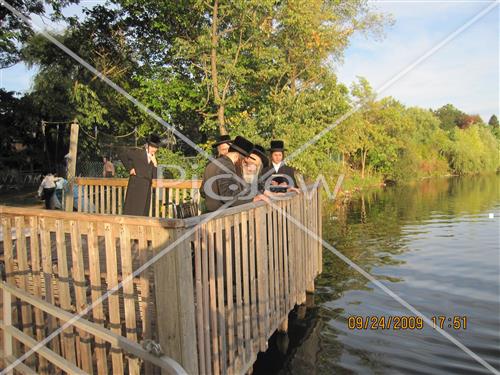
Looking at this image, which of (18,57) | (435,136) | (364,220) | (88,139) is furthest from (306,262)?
(435,136)

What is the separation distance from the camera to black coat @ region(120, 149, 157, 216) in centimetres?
632

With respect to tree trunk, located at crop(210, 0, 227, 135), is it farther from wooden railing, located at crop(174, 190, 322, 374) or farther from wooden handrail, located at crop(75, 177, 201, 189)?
wooden railing, located at crop(174, 190, 322, 374)

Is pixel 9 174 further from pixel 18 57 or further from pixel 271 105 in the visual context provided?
pixel 271 105

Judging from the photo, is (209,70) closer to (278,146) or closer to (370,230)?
(370,230)

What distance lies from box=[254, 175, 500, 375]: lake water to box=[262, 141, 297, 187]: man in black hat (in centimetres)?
212

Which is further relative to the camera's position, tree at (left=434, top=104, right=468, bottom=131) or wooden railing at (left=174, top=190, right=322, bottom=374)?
tree at (left=434, top=104, right=468, bottom=131)

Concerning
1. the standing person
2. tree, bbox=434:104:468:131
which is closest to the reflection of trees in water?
the standing person

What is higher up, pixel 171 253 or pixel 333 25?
pixel 333 25

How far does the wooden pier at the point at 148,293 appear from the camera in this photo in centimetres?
275

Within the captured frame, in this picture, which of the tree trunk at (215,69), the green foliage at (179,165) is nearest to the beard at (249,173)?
the green foliage at (179,165)

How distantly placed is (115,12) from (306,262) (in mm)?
14716

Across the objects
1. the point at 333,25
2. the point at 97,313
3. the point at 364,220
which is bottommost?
the point at 364,220

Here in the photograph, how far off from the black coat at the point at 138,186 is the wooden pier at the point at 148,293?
7.26 feet

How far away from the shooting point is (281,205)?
5.28 m
